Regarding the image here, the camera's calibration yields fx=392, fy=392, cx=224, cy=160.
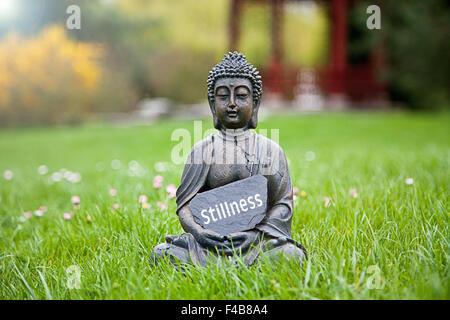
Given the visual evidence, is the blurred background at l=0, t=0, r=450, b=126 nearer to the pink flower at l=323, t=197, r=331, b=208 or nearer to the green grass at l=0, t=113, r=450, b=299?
the green grass at l=0, t=113, r=450, b=299

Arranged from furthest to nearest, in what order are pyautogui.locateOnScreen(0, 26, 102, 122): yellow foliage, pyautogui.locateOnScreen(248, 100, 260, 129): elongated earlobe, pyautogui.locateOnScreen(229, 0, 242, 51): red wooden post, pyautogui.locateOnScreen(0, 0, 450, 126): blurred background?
Result: pyautogui.locateOnScreen(0, 26, 102, 122): yellow foliage
pyautogui.locateOnScreen(229, 0, 242, 51): red wooden post
pyautogui.locateOnScreen(0, 0, 450, 126): blurred background
pyautogui.locateOnScreen(248, 100, 260, 129): elongated earlobe

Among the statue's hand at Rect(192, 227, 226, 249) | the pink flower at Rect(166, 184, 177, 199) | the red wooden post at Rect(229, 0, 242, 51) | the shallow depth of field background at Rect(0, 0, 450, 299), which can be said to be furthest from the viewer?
the red wooden post at Rect(229, 0, 242, 51)

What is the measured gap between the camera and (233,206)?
2.48 metres

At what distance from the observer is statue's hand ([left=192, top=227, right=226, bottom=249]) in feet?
7.84

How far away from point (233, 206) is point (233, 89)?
0.74 meters

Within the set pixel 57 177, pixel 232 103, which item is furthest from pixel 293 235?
pixel 57 177

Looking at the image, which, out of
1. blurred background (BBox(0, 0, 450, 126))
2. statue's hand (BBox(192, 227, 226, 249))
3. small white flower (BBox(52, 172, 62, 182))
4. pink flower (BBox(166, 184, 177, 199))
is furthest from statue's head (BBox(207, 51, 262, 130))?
blurred background (BBox(0, 0, 450, 126))

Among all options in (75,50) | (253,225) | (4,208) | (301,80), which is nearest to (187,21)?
(75,50)

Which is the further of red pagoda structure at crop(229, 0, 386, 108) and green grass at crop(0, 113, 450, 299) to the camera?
A: red pagoda structure at crop(229, 0, 386, 108)

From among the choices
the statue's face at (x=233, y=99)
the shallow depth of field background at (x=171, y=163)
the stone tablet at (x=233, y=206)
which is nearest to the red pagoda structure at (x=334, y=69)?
the shallow depth of field background at (x=171, y=163)

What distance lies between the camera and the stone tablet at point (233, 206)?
2.46 m

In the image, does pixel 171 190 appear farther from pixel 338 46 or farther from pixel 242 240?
pixel 338 46

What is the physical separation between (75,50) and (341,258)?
19943 mm

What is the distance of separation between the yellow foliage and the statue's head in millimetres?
18235
